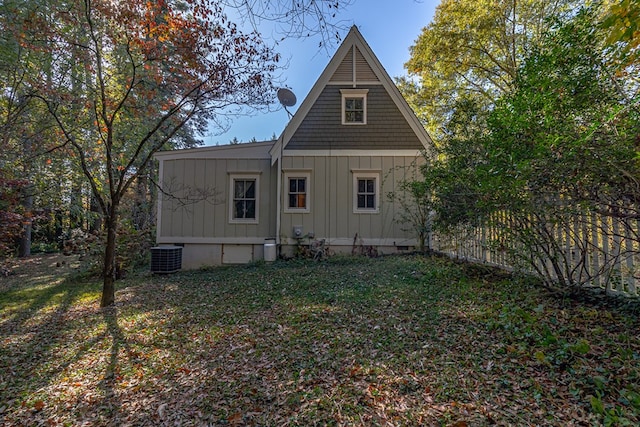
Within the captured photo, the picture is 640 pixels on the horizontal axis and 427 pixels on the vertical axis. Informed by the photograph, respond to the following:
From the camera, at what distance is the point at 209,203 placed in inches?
339

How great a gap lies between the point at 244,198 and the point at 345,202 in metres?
3.10

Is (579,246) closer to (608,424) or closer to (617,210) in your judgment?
(617,210)

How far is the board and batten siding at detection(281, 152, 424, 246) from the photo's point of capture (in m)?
8.24

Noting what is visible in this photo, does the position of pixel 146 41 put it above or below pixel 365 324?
above

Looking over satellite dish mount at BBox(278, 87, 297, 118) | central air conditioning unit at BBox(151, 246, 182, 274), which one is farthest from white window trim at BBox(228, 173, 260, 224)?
satellite dish mount at BBox(278, 87, 297, 118)

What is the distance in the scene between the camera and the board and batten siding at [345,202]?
8.24 metres

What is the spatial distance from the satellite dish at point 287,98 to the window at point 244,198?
100 inches

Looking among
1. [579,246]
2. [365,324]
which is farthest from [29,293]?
[579,246]

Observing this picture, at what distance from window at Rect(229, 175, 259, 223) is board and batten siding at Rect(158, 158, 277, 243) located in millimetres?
132

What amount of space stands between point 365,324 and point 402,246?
520cm

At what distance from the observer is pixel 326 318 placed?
3615 millimetres

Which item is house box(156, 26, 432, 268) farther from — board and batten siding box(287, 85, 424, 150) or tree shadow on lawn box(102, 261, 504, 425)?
tree shadow on lawn box(102, 261, 504, 425)

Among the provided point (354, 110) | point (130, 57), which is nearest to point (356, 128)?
point (354, 110)

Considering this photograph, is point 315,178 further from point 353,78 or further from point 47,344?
point 47,344
